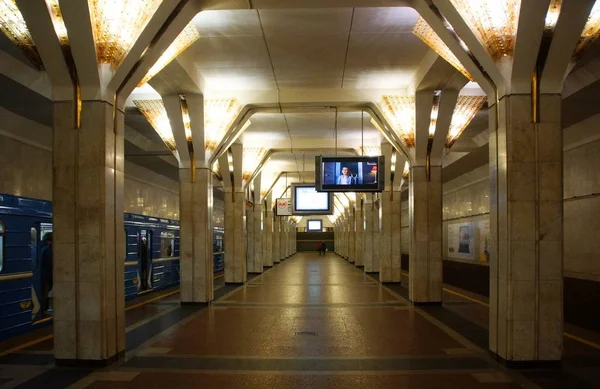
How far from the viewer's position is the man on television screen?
13586 millimetres

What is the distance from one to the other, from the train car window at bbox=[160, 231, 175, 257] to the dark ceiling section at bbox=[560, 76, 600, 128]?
12005 mm

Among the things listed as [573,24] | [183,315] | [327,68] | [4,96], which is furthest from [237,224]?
[573,24]

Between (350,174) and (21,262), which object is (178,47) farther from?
(350,174)

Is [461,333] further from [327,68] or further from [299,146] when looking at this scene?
[299,146]

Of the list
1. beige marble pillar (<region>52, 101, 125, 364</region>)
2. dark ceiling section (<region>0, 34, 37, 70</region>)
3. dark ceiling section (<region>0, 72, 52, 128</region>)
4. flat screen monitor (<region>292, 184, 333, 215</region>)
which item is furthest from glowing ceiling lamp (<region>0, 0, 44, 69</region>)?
flat screen monitor (<region>292, 184, 333, 215</region>)

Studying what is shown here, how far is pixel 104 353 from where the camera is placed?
7.45m

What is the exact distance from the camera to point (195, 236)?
46.8ft

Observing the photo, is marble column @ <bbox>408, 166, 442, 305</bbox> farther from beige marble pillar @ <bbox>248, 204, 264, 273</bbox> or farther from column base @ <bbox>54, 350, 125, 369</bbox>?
beige marble pillar @ <bbox>248, 204, 264, 273</bbox>

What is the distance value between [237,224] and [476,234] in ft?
28.3

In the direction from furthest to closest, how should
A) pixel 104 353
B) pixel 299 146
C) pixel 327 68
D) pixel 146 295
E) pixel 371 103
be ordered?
pixel 299 146
pixel 146 295
pixel 371 103
pixel 327 68
pixel 104 353

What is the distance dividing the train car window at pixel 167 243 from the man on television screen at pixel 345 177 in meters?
6.87

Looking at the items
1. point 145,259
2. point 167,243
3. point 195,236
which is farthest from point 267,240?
point 195,236

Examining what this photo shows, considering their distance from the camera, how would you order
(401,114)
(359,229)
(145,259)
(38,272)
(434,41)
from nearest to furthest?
(434,41) < (38,272) < (401,114) < (145,259) < (359,229)

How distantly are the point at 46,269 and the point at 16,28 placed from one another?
5.20 metres
